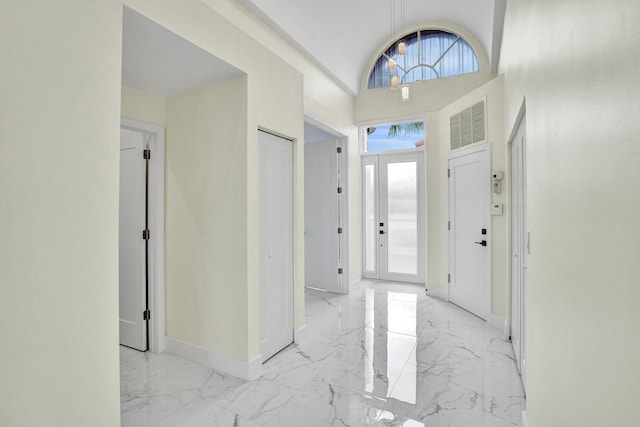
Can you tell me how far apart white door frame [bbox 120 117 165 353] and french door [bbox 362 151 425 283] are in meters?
3.44

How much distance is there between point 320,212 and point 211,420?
3371mm

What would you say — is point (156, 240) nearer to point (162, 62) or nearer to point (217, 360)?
point (217, 360)

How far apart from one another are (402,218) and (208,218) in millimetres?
3569

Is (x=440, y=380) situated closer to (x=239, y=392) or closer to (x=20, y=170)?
(x=239, y=392)

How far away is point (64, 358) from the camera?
1337 mm

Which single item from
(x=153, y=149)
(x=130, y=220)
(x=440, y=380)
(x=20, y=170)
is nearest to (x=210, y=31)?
(x=153, y=149)

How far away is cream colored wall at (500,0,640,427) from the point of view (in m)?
0.60

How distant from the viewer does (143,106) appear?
2.73m

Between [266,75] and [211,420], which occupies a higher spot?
[266,75]

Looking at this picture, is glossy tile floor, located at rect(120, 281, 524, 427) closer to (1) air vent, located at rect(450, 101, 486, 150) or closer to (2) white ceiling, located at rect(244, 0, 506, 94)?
(1) air vent, located at rect(450, 101, 486, 150)

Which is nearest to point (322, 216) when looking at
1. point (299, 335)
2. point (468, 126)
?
point (299, 335)

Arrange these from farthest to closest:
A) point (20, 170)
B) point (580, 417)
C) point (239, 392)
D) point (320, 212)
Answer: point (320, 212), point (239, 392), point (20, 170), point (580, 417)

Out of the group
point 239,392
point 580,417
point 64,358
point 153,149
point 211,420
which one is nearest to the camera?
point 580,417

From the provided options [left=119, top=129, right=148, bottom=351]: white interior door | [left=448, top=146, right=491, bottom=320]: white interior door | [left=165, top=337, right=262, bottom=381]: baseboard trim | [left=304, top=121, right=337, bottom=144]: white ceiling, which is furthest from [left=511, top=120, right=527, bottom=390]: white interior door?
[left=119, top=129, right=148, bottom=351]: white interior door
